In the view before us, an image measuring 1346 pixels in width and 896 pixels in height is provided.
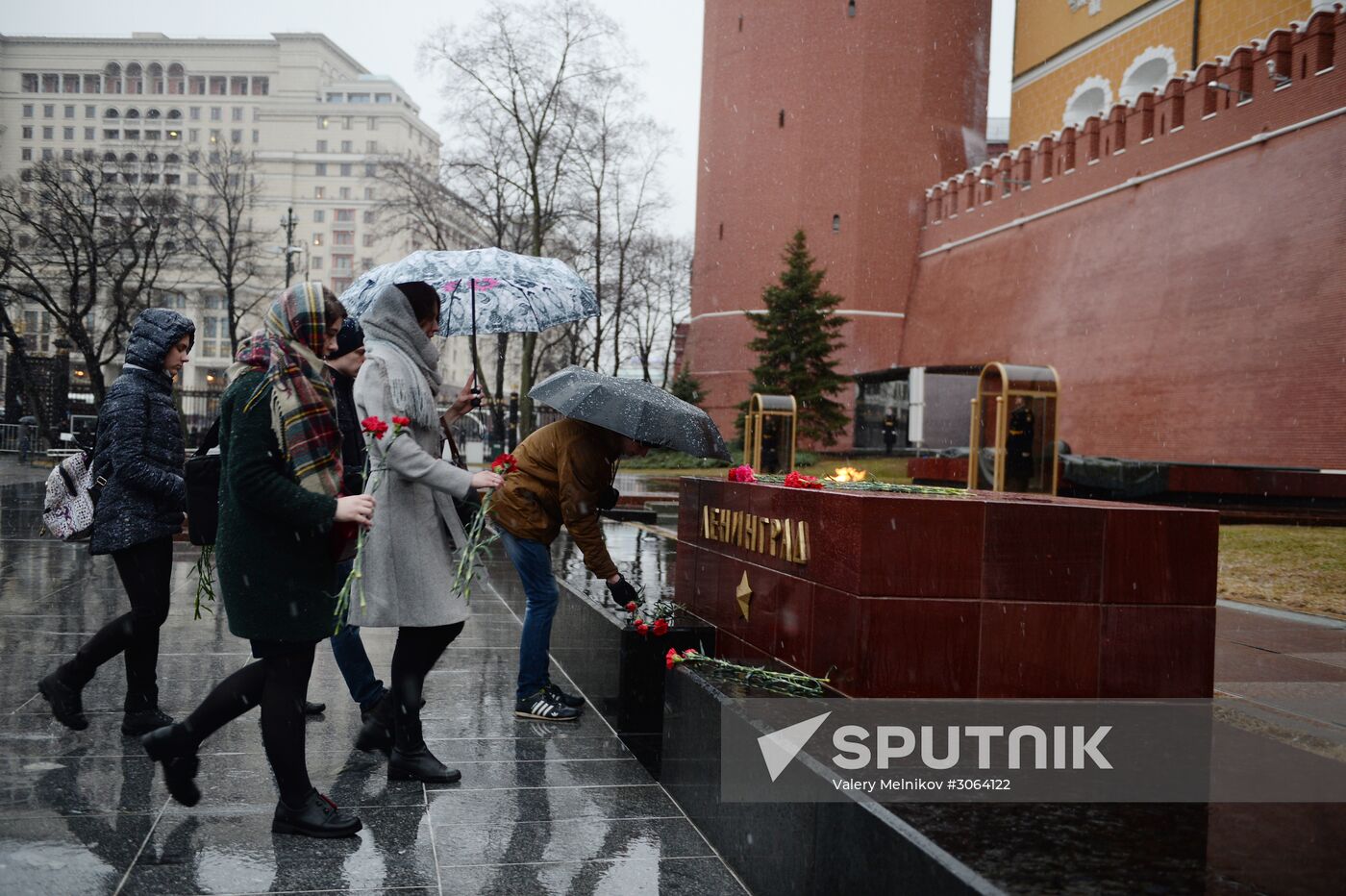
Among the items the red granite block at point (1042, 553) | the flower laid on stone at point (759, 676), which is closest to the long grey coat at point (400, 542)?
the flower laid on stone at point (759, 676)

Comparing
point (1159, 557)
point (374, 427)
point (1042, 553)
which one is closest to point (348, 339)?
point (374, 427)

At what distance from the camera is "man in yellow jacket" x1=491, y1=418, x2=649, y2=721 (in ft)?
16.6

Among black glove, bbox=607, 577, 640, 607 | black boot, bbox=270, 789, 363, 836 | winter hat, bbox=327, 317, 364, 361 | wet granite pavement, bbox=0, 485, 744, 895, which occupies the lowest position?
wet granite pavement, bbox=0, 485, 744, 895

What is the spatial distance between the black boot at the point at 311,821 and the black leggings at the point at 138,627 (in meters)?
1.49

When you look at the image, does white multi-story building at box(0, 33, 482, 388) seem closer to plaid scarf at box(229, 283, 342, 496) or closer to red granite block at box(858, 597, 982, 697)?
plaid scarf at box(229, 283, 342, 496)

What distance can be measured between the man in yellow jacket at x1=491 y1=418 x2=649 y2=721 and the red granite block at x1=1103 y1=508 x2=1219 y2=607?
6.56ft

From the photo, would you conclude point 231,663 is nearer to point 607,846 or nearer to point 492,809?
point 492,809

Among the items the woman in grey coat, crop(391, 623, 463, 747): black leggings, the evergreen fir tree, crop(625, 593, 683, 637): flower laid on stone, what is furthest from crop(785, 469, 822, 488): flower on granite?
the evergreen fir tree

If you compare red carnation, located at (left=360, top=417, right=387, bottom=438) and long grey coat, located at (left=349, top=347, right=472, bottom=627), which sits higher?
red carnation, located at (left=360, top=417, right=387, bottom=438)

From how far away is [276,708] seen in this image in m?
3.59

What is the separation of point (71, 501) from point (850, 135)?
32.9m

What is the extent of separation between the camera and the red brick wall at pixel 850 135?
35344mm

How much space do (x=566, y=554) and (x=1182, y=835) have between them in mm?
7801

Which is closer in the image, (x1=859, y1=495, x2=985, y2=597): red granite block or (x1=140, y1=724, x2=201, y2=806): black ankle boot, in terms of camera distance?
(x1=140, y1=724, x2=201, y2=806): black ankle boot
